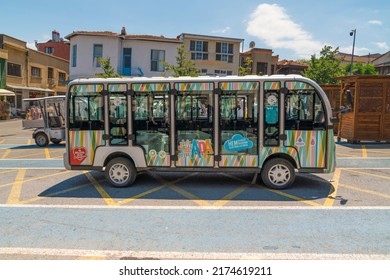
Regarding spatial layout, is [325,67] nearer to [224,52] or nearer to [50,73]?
[224,52]

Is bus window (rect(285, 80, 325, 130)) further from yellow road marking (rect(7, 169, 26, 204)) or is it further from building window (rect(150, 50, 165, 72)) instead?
building window (rect(150, 50, 165, 72))

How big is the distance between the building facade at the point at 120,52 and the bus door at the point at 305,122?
21003 millimetres

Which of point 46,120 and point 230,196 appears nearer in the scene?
point 230,196

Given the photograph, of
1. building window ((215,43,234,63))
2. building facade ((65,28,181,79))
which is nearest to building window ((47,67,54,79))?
building facade ((65,28,181,79))

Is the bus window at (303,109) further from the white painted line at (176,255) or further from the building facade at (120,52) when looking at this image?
the building facade at (120,52)

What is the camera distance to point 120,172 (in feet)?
23.6

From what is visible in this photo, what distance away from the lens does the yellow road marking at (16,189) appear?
6344mm

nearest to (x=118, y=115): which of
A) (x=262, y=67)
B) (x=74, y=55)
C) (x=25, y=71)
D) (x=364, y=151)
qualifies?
(x=364, y=151)

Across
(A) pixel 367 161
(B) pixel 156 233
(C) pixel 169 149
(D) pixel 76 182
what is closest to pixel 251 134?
(C) pixel 169 149

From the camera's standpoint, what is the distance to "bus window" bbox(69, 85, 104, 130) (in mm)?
7031

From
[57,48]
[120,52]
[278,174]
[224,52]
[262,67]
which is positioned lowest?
[278,174]

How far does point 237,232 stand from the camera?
4672mm

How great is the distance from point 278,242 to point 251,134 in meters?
2.89

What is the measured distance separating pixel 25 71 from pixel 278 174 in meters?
37.3
